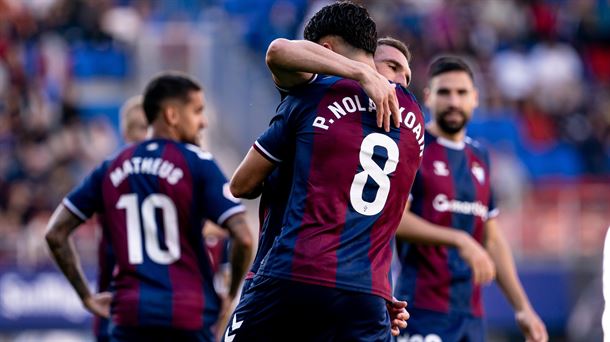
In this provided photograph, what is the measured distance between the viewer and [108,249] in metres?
8.38

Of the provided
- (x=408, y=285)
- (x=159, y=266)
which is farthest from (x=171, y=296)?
(x=408, y=285)

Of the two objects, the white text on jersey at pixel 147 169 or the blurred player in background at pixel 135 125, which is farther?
the blurred player in background at pixel 135 125

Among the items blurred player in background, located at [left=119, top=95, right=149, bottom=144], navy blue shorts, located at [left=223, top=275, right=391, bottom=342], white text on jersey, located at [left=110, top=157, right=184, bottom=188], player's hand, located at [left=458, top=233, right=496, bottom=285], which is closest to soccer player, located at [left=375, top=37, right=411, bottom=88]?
navy blue shorts, located at [left=223, top=275, right=391, bottom=342]

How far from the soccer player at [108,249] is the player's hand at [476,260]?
7.13 feet

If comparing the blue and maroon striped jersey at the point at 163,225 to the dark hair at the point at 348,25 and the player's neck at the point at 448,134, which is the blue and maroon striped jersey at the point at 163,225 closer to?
the player's neck at the point at 448,134

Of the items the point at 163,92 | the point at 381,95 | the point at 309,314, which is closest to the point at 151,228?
the point at 163,92

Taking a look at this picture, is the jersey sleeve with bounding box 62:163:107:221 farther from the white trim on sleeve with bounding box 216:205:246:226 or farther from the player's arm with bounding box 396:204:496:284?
the player's arm with bounding box 396:204:496:284

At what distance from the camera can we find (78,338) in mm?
14383

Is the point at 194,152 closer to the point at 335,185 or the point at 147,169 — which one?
the point at 147,169

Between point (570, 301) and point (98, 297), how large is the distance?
8.56 meters

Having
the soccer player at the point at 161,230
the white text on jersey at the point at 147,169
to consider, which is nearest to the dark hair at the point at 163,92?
the soccer player at the point at 161,230

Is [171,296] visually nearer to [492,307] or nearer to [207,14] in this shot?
[492,307]

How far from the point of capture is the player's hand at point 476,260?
7237 millimetres

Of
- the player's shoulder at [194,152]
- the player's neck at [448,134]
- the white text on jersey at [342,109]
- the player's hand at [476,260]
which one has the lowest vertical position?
the player's hand at [476,260]
